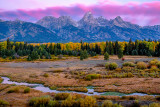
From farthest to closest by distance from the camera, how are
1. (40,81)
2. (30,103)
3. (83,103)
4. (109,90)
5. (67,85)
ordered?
(40,81), (67,85), (109,90), (30,103), (83,103)

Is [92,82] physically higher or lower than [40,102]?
lower

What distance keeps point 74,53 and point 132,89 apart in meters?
98.9

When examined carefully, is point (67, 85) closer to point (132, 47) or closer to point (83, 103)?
point (83, 103)

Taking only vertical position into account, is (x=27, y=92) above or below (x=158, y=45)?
below

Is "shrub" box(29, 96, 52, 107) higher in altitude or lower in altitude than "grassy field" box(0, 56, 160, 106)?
higher

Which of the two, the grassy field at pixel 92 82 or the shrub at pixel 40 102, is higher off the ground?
the shrub at pixel 40 102

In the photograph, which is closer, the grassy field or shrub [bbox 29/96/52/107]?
shrub [bbox 29/96/52/107]

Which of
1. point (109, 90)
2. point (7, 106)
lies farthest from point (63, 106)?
point (109, 90)

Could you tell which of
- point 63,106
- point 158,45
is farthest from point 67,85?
point 158,45

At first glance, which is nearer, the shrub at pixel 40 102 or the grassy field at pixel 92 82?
the shrub at pixel 40 102

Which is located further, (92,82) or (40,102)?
(92,82)

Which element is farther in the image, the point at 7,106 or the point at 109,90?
the point at 109,90

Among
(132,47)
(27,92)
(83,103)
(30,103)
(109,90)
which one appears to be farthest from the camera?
(132,47)

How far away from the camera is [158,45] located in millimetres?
115438
